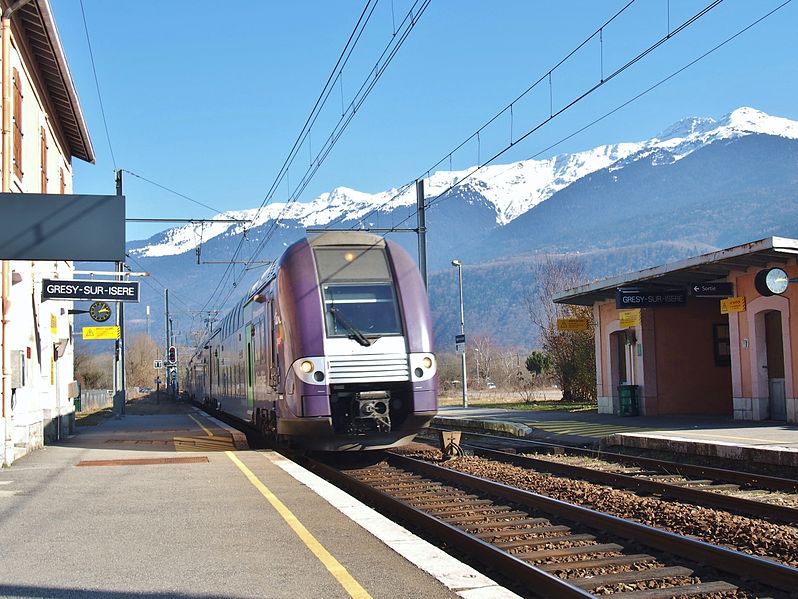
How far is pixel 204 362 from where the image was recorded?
3900 centimetres

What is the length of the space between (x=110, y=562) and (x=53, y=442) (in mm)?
15333

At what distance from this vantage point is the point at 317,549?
282 inches

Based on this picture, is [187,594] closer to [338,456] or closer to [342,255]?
[342,255]

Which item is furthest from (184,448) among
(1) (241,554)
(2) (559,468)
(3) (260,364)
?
(1) (241,554)

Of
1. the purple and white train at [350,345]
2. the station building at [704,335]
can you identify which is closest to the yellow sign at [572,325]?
the station building at [704,335]

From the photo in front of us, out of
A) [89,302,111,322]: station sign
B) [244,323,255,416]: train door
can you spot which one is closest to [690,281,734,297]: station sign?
[244,323,255,416]: train door

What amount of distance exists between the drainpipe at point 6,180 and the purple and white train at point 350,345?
415cm

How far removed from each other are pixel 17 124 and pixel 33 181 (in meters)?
2.13

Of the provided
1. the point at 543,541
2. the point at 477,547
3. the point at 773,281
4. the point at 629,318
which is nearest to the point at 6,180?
the point at 477,547

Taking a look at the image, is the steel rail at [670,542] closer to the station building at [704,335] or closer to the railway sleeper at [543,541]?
the railway sleeper at [543,541]

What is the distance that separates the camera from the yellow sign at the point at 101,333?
3272cm

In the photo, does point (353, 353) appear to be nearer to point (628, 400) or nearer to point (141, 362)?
point (628, 400)

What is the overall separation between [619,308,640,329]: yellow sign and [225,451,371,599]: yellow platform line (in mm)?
17888

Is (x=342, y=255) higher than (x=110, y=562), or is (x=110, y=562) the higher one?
(x=342, y=255)
